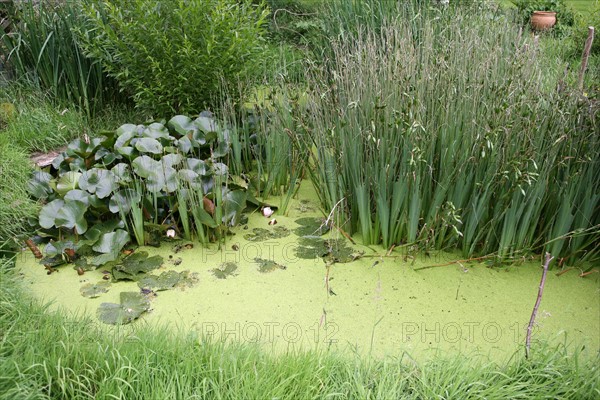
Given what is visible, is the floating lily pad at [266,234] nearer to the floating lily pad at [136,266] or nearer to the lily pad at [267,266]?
the lily pad at [267,266]

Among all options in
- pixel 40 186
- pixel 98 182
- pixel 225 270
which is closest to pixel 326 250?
pixel 225 270

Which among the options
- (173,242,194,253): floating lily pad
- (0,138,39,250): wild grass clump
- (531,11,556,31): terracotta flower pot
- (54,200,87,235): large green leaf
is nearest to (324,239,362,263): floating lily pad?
(173,242,194,253): floating lily pad

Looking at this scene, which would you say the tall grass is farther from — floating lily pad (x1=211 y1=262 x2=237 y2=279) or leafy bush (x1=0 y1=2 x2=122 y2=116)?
leafy bush (x1=0 y1=2 x2=122 y2=116)

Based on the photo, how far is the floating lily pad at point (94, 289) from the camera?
2477 millimetres

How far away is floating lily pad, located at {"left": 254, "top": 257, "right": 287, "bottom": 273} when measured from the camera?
2656 millimetres

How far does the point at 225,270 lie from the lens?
2.66 metres

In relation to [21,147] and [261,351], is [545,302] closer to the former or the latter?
[261,351]

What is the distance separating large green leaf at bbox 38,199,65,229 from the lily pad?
103cm

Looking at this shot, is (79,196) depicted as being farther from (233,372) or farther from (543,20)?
(543,20)

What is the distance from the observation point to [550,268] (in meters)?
2.72

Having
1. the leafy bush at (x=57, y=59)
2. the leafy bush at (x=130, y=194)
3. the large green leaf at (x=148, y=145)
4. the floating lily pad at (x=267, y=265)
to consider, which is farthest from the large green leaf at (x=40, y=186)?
the floating lily pad at (x=267, y=265)

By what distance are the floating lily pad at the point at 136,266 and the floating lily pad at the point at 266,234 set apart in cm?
47

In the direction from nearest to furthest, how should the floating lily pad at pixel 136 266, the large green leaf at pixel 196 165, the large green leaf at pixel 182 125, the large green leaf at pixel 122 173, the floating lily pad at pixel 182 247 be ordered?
the floating lily pad at pixel 136 266 → the floating lily pad at pixel 182 247 → the large green leaf at pixel 122 173 → the large green leaf at pixel 196 165 → the large green leaf at pixel 182 125

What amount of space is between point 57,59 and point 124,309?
2.51m
